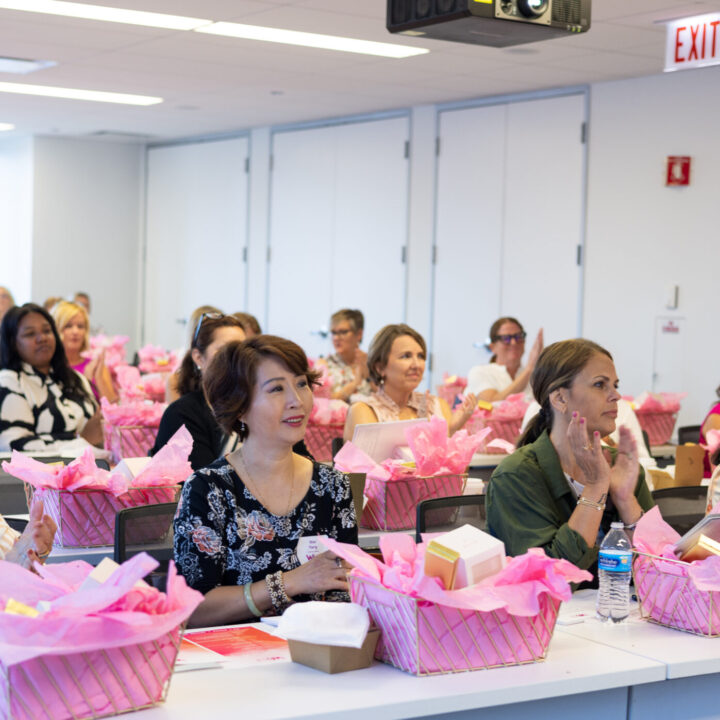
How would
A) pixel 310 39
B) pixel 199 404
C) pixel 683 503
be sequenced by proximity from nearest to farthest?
pixel 683 503, pixel 199 404, pixel 310 39

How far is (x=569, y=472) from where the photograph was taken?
3375 mm

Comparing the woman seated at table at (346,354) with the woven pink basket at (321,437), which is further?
the woman seated at table at (346,354)

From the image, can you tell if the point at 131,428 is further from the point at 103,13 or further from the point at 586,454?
the point at 103,13

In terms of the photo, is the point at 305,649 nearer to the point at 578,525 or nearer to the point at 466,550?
the point at 466,550

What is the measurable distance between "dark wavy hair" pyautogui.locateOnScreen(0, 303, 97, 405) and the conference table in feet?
12.1

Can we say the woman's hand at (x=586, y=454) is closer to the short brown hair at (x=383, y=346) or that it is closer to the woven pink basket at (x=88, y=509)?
the woven pink basket at (x=88, y=509)

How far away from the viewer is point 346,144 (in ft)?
37.6

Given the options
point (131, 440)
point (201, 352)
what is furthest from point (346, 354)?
point (201, 352)

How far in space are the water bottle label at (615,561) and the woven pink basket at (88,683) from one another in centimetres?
121

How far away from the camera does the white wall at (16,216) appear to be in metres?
14.0

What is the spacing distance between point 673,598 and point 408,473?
5.02ft

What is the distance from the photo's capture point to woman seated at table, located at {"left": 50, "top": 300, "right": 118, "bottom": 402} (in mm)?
7906

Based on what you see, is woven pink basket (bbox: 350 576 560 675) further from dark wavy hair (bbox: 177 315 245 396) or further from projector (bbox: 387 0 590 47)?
dark wavy hair (bbox: 177 315 245 396)

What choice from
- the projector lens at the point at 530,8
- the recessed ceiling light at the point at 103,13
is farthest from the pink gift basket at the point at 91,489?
the recessed ceiling light at the point at 103,13
